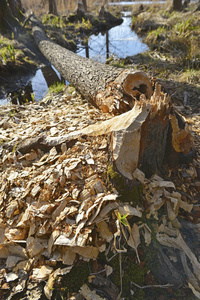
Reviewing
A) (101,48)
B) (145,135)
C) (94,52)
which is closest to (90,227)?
(145,135)

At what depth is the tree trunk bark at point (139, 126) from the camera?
5.12 ft

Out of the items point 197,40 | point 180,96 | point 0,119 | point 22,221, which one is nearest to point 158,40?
point 197,40

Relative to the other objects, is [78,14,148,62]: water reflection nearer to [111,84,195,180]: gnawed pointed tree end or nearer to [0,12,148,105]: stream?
[0,12,148,105]: stream

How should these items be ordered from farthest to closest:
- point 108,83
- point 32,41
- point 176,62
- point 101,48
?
point 32,41
point 101,48
point 176,62
point 108,83

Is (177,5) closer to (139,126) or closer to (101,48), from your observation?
(101,48)

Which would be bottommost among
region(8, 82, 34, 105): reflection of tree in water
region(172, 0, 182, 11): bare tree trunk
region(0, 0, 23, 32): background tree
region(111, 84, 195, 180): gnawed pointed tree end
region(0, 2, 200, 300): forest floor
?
region(0, 2, 200, 300): forest floor

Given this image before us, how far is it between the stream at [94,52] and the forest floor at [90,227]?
2.74m

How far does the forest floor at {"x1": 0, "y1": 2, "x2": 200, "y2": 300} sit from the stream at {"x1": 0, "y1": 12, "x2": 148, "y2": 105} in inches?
108

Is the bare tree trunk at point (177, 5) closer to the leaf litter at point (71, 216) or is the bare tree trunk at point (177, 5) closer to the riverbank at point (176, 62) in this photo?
the riverbank at point (176, 62)

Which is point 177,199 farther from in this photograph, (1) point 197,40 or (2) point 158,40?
(2) point 158,40

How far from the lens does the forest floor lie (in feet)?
4.49

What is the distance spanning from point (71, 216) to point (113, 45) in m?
8.11

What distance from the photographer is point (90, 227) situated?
1.46m

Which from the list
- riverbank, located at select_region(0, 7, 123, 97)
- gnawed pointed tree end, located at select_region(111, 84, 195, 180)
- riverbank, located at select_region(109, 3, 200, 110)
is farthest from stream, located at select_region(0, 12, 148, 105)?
gnawed pointed tree end, located at select_region(111, 84, 195, 180)
